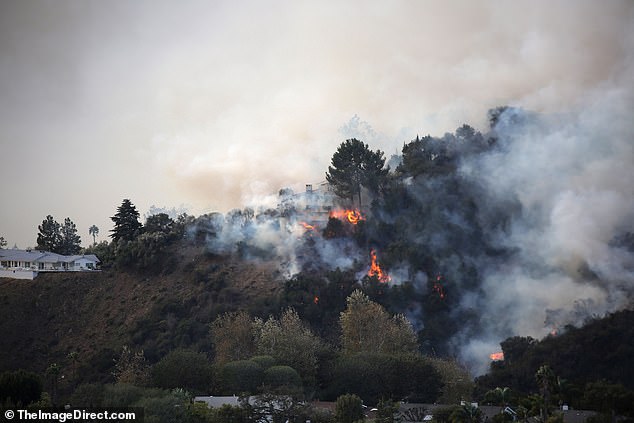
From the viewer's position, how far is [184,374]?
6325cm

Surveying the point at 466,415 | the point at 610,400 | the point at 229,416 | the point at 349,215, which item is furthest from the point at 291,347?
the point at 349,215

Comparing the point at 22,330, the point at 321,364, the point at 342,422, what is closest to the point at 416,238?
the point at 321,364

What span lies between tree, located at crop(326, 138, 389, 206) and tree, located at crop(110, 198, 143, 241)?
3345 centimetres

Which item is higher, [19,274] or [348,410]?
[19,274]

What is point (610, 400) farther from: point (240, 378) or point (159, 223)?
point (159, 223)

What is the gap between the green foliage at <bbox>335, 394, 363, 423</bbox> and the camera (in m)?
53.0

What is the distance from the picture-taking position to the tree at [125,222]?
118 m

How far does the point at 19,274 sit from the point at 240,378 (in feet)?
205

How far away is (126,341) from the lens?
9081cm

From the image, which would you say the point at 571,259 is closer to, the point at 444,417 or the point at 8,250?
the point at 444,417

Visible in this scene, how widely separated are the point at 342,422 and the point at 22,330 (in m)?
59.5

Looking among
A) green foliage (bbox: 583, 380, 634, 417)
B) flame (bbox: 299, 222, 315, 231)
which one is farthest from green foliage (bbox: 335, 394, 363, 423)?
flame (bbox: 299, 222, 315, 231)

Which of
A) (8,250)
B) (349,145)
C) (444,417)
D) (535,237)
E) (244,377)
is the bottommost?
(444,417)

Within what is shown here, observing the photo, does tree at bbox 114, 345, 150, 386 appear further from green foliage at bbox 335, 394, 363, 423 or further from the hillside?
green foliage at bbox 335, 394, 363, 423
